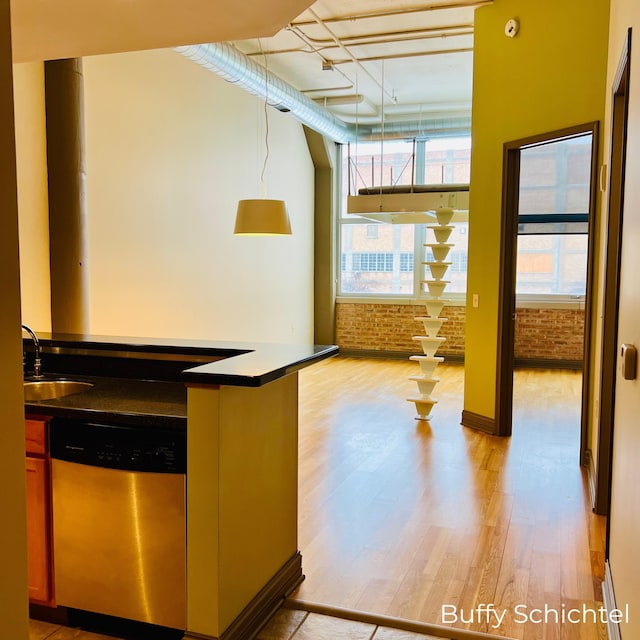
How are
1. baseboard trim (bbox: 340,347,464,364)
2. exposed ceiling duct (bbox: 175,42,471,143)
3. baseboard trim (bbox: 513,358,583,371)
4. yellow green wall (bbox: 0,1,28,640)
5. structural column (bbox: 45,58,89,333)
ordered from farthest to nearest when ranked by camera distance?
baseboard trim (bbox: 340,347,464,364)
baseboard trim (bbox: 513,358,583,371)
exposed ceiling duct (bbox: 175,42,471,143)
structural column (bbox: 45,58,89,333)
yellow green wall (bbox: 0,1,28,640)

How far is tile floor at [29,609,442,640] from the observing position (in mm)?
2371

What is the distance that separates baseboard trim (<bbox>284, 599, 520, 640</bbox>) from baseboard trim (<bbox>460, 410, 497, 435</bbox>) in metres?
3.09

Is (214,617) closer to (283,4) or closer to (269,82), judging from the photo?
(283,4)

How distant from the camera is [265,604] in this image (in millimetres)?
2480

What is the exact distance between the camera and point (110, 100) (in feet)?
16.7

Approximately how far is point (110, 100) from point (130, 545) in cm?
396

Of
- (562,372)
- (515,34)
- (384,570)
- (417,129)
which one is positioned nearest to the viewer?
(384,570)

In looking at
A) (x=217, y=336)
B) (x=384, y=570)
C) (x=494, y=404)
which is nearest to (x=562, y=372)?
(x=494, y=404)

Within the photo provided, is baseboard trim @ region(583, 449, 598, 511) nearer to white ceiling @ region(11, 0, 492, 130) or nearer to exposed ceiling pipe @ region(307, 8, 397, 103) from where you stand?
white ceiling @ region(11, 0, 492, 130)

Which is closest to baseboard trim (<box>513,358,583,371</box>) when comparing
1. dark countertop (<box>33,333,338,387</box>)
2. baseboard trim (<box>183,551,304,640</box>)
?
dark countertop (<box>33,333,338,387</box>)

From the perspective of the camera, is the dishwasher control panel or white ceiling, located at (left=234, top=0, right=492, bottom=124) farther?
white ceiling, located at (left=234, top=0, right=492, bottom=124)

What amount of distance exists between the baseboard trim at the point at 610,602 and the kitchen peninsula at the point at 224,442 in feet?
4.11

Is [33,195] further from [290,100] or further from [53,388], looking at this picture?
[290,100]

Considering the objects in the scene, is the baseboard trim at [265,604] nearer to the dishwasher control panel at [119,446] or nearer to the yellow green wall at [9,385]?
the dishwasher control panel at [119,446]
